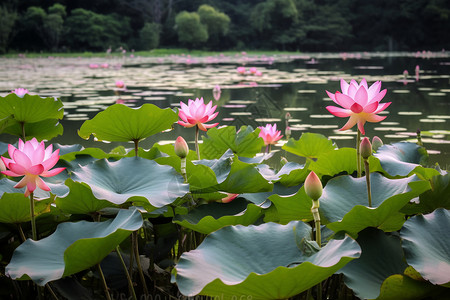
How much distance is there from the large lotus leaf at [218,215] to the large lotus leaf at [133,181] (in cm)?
5

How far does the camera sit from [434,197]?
0.87 m

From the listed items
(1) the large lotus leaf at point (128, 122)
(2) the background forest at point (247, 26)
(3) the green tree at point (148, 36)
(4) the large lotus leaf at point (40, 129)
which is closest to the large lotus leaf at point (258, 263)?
(1) the large lotus leaf at point (128, 122)

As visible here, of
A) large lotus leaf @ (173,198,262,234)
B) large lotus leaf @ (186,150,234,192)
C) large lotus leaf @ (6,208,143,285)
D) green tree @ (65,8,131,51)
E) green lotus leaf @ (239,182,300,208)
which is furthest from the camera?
green tree @ (65,8,131,51)

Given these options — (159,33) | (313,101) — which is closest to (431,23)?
(159,33)

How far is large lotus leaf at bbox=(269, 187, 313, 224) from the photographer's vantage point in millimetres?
843

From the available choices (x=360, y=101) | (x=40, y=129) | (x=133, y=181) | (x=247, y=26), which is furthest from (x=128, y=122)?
(x=247, y=26)

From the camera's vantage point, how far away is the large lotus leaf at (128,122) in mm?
1099

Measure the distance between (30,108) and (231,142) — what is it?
553 millimetres

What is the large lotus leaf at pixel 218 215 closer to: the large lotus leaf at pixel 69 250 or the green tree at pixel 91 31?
the large lotus leaf at pixel 69 250

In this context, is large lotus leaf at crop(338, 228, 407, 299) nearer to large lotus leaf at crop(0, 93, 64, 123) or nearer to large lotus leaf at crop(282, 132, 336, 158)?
large lotus leaf at crop(282, 132, 336, 158)

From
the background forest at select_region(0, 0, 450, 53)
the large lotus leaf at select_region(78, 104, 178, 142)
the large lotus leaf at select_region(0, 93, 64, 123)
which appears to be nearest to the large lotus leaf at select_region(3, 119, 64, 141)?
the large lotus leaf at select_region(0, 93, 64, 123)

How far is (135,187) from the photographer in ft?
3.08

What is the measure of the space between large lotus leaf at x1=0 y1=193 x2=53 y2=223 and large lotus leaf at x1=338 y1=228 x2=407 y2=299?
566 millimetres

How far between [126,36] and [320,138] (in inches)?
942
